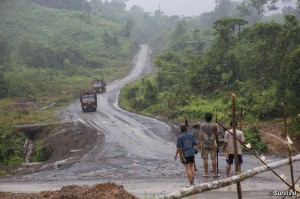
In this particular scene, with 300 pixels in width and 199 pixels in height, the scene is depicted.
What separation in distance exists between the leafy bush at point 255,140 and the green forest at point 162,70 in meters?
1.55

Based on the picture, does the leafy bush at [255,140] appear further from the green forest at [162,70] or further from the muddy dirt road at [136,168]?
the green forest at [162,70]

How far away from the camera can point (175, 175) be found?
12695 mm

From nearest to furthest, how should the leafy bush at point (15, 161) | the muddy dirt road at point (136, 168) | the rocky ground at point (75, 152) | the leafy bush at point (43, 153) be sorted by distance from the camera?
the rocky ground at point (75, 152) → the muddy dirt road at point (136, 168) → the leafy bush at point (15, 161) → the leafy bush at point (43, 153)

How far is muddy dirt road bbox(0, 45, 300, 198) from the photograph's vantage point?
1098 cm

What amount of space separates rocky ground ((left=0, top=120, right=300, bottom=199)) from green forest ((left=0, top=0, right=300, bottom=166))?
150 cm

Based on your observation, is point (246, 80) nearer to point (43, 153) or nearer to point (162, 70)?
point (43, 153)

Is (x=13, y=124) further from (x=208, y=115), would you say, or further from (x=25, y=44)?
(x=25, y=44)

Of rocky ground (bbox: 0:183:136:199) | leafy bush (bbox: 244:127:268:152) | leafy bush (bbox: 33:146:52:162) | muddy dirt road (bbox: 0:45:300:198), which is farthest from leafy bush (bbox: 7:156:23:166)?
leafy bush (bbox: 244:127:268:152)

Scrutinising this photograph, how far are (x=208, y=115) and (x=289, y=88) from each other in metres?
10.6

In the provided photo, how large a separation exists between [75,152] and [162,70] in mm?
27337

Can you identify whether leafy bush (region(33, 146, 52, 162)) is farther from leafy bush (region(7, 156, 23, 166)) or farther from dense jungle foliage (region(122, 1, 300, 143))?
dense jungle foliage (region(122, 1, 300, 143))

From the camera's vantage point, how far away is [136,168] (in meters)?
14.6

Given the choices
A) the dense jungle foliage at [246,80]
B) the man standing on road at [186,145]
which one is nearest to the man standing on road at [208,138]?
the man standing on road at [186,145]

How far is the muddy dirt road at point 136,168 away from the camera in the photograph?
36.0ft
